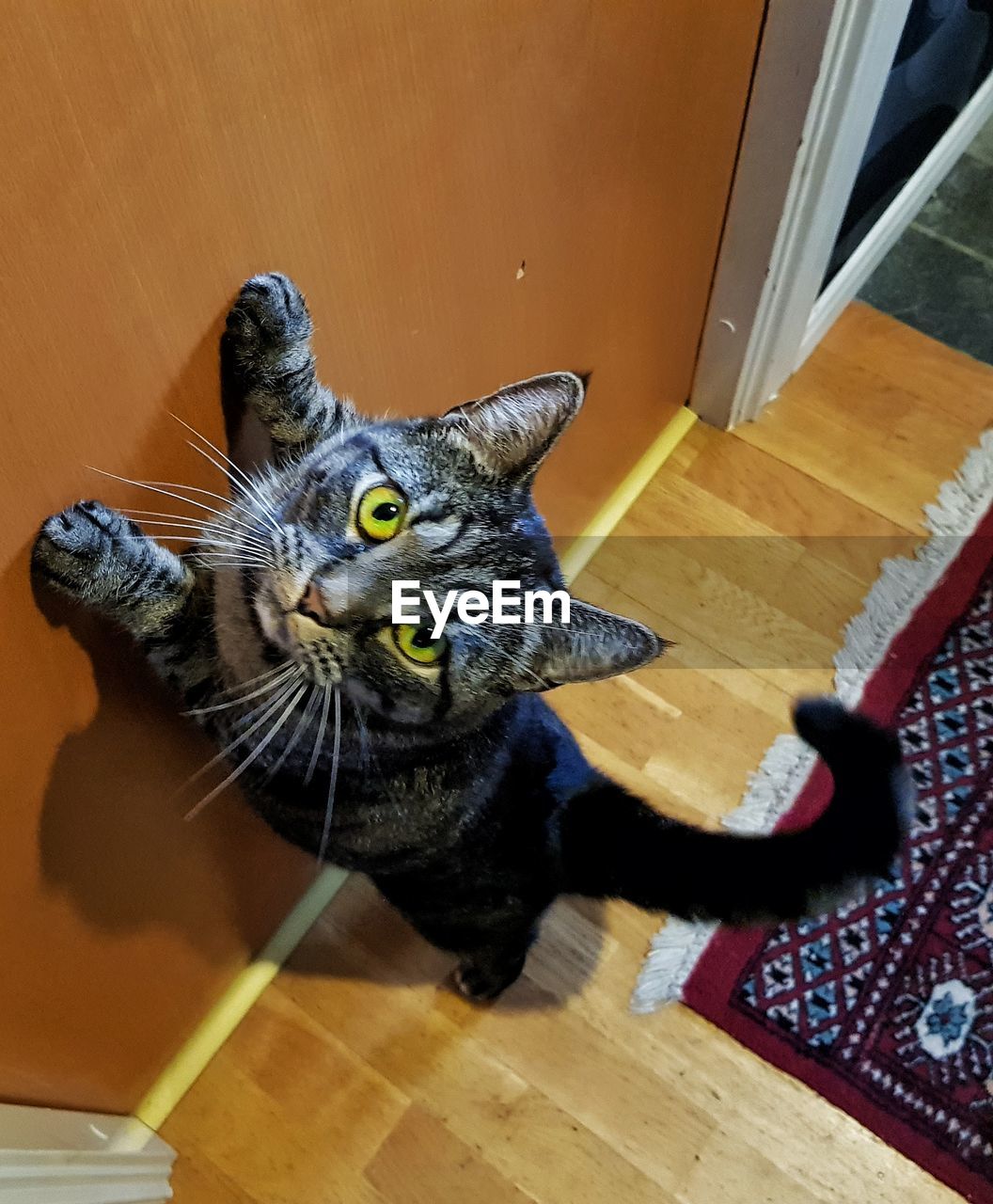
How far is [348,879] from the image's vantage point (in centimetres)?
129

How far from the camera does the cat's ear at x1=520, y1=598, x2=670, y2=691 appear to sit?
65 cm

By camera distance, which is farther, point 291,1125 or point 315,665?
point 291,1125

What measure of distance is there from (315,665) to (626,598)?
2.82 ft

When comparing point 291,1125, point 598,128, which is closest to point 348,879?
point 291,1125

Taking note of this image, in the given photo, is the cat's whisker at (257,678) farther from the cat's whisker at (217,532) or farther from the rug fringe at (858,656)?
the rug fringe at (858,656)

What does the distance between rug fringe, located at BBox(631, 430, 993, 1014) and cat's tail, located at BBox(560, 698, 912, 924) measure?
0.29 meters

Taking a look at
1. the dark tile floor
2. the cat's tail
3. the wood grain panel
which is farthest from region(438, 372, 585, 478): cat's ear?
the dark tile floor

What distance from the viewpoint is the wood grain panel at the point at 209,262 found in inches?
19.0

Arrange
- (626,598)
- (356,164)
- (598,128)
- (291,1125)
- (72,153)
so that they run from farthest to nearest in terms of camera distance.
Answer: (626,598) → (291,1125) → (598,128) → (356,164) → (72,153)

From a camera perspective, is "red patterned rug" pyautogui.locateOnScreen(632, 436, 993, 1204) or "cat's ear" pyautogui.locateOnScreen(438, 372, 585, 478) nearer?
"cat's ear" pyautogui.locateOnScreen(438, 372, 585, 478)

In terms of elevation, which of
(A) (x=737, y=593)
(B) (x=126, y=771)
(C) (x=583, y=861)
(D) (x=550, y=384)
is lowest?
(A) (x=737, y=593)

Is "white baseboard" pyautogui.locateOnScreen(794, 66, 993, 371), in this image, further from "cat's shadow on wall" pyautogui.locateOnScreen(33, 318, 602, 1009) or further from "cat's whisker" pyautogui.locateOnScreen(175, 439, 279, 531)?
"cat's whisker" pyautogui.locateOnScreen(175, 439, 279, 531)

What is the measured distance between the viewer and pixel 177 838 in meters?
0.89

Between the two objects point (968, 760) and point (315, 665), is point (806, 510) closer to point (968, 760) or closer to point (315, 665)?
point (968, 760)
